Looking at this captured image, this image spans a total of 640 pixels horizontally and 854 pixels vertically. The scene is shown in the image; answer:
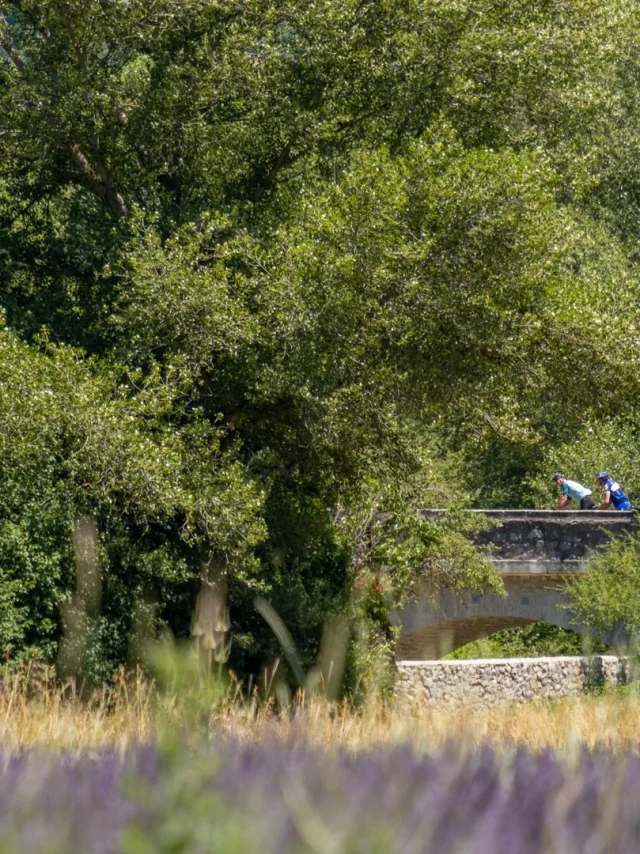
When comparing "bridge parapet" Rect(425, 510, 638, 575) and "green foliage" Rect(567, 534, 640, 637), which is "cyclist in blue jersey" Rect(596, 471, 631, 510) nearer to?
"bridge parapet" Rect(425, 510, 638, 575)

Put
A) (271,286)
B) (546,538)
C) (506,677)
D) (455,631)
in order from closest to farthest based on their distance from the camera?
(271,286) < (506,677) < (546,538) < (455,631)

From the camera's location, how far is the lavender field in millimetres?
1983

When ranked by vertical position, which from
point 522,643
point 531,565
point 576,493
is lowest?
point 522,643

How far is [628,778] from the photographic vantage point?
2502mm

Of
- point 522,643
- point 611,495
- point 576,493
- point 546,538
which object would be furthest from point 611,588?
point 522,643

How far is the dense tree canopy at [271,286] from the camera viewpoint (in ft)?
41.1

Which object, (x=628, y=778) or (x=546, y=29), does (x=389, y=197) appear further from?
(x=628, y=778)

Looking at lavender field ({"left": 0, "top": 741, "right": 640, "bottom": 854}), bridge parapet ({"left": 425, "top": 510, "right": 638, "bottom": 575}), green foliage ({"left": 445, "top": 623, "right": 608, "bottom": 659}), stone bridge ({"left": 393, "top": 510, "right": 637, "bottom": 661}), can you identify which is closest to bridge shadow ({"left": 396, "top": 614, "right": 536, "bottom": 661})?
stone bridge ({"left": 393, "top": 510, "right": 637, "bottom": 661})

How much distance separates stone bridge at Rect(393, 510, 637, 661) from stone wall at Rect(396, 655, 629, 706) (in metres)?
2.06

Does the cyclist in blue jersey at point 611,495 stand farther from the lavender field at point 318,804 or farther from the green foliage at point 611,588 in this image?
the lavender field at point 318,804

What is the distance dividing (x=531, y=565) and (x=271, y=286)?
1275 cm

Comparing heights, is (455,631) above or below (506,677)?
above

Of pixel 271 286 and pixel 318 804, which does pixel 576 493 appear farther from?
pixel 318 804

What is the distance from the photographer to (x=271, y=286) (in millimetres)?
12906
